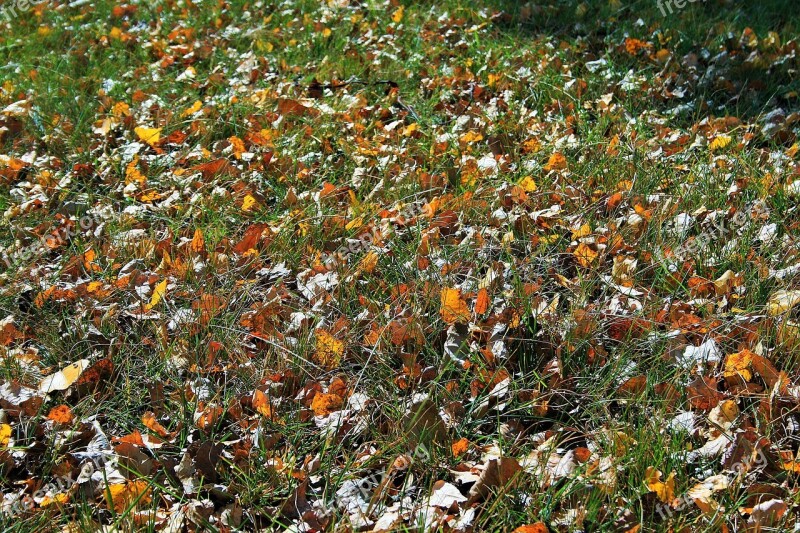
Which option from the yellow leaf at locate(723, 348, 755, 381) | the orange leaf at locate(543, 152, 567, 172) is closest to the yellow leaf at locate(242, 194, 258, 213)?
the orange leaf at locate(543, 152, 567, 172)

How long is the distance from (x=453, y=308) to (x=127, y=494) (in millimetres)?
1165

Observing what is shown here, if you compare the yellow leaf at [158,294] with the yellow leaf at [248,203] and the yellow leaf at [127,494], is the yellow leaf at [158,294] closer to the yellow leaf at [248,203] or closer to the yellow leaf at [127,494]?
the yellow leaf at [248,203]

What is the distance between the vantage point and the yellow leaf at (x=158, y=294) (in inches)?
114

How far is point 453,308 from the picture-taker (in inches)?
107

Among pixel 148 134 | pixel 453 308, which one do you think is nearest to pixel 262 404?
pixel 453 308

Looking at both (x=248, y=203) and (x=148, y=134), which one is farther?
(x=148, y=134)

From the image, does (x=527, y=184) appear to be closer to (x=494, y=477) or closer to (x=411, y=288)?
(x=411, y=288)

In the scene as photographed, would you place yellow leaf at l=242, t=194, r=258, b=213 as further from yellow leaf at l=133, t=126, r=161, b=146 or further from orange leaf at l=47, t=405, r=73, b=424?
orange leaf at l=47, t=405, r=73, b=424

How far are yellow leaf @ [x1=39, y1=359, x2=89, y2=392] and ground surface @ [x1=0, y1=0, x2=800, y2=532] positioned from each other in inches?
0.4

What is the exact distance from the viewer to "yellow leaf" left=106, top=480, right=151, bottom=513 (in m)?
2.12

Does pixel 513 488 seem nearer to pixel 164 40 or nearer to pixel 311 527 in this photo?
pixel 311 527

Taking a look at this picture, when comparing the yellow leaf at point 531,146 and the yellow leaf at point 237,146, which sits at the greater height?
the yellow leaf at point 237,146

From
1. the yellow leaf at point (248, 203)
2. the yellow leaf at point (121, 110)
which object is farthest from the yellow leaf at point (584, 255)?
the yellow leaf at point (121, 110)

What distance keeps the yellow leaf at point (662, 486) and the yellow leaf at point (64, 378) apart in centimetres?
173
